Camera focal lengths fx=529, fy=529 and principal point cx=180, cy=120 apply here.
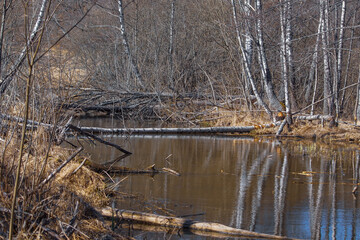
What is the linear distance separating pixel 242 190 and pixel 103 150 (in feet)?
15.3

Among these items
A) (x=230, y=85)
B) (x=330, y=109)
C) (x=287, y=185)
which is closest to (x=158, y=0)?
(x=230, y=85)

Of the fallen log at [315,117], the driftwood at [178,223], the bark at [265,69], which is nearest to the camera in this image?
the driftwood at [178,223]

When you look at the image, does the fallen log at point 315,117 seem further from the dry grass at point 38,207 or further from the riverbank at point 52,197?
the dry grass at point 38,207

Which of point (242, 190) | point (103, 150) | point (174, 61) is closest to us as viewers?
point (242, 190)

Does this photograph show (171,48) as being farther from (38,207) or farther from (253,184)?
(38,207)

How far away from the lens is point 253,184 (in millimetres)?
9070

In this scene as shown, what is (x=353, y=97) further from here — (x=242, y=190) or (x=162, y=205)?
(x=162, y=205)

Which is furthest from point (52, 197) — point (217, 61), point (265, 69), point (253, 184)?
point (217, 61)

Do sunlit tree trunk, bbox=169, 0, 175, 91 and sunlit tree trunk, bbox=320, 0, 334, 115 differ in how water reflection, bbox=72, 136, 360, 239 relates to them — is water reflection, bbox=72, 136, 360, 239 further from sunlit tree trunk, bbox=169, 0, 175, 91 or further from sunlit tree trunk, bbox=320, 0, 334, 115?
sunlit tree trunk, bbox=169, 0, 175, 91

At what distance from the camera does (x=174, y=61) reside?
21.5 m

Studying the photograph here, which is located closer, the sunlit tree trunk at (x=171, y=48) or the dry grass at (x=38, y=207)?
the dry grass at (x=38, y=207)

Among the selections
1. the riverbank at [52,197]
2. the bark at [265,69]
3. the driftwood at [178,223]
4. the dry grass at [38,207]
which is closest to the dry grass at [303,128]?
the bark at [265,69]

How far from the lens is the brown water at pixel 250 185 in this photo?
669 cm

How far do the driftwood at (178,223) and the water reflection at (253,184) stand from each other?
0.25m
